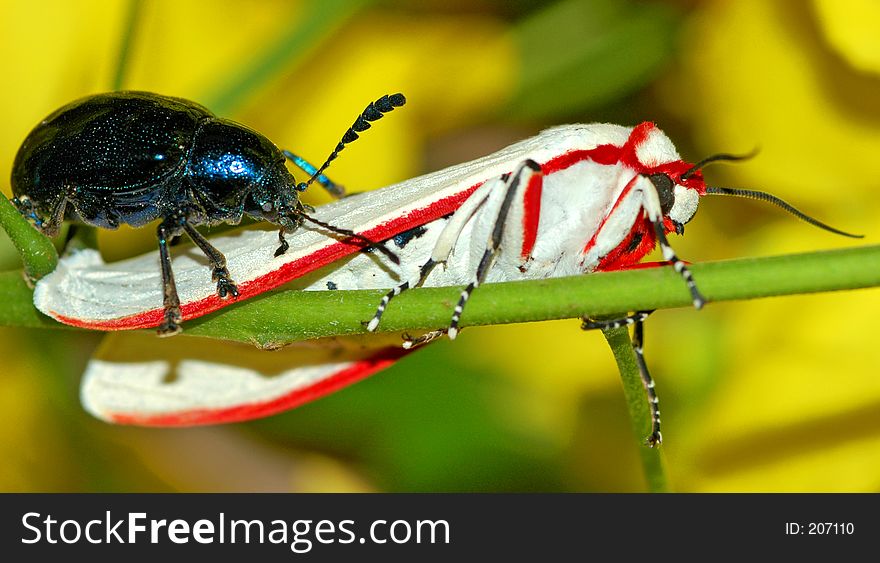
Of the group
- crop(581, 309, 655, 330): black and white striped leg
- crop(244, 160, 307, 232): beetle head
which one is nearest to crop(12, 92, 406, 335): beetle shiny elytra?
crop(244, 160, 307, 232): beetle head

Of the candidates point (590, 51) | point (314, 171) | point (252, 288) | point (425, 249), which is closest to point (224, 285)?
point (252, 288)

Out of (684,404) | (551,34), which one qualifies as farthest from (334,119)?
(684,404)

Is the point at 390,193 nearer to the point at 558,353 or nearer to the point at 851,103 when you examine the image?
the point at 558,353

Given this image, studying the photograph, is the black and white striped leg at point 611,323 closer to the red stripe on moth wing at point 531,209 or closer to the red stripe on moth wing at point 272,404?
the red stripe on moth wing at point 531,209

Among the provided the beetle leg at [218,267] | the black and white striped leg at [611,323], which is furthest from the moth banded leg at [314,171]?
the black and white striped leg at [611,323]

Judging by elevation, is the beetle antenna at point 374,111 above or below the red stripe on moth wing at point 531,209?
above

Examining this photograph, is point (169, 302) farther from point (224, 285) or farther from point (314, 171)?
point (314, 171)
